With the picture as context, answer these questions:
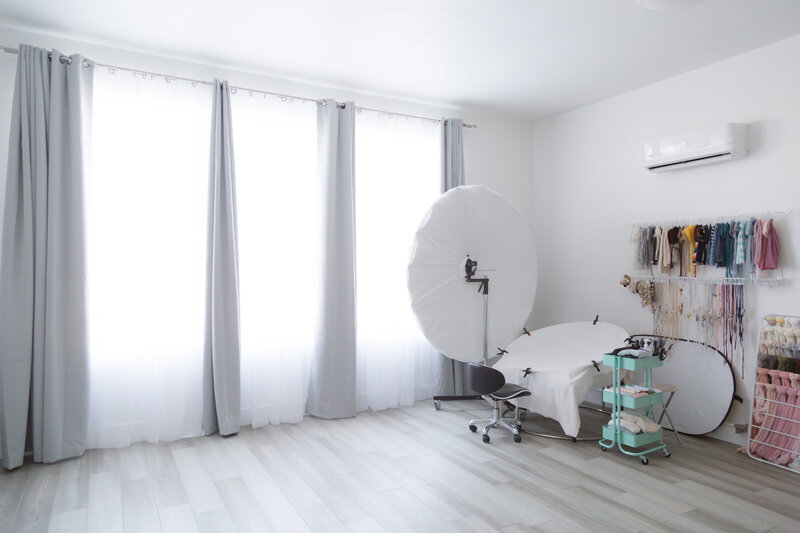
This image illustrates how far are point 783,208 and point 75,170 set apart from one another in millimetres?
4725

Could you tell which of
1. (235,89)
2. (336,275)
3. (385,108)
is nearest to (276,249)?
(336,275)

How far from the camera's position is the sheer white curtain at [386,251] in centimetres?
454

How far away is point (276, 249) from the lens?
4133 mm

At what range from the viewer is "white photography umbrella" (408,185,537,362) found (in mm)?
3914

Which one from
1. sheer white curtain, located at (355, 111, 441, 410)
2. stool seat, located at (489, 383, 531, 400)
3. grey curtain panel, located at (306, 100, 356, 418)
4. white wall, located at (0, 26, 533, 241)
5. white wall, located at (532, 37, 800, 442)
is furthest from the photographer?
sheer white curtain, located at (355, 111, 441, 410)

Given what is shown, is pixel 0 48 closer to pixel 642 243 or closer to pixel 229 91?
pixel 229 91

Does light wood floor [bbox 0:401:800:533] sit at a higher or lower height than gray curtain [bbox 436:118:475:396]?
lower

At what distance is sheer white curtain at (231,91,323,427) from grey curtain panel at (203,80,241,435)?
6.4 inches

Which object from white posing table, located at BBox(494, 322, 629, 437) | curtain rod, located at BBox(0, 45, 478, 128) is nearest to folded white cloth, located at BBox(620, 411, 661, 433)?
white posing table, located at BBox(494, 322, 629, 437)

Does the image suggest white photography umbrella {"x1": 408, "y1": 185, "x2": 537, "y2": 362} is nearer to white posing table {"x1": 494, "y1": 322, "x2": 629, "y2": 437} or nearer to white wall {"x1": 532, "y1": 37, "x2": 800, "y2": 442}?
white posing table {"x1": 494, "y1": 322, "x2": 629, "y2": 437}

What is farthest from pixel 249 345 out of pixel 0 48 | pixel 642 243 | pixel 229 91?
pixel 642 243

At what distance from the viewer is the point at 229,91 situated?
3889 mm

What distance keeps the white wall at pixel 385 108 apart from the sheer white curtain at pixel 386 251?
0.33m

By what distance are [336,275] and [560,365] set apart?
1.90 m
